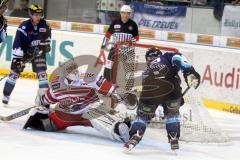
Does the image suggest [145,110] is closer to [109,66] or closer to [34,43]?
[34,43]

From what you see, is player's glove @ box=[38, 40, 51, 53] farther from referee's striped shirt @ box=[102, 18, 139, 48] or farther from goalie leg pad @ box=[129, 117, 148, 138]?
goalie leg pad @ box=[129, 117, 148, 138]

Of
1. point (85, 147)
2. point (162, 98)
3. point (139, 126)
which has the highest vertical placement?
point (162, 98)

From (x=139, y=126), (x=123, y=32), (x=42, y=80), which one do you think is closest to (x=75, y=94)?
(x=139, y=126)

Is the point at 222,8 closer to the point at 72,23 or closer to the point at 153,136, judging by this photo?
the point at 72,23

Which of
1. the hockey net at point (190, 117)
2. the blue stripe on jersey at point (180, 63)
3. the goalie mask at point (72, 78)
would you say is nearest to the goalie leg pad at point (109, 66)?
the hockey net at point (190, 117)

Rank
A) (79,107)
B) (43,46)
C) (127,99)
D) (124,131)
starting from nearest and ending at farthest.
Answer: (124,131) < (79,107) < (127,99) < (43,46)

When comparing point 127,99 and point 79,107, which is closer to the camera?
point 79,107

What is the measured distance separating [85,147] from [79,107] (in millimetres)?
525

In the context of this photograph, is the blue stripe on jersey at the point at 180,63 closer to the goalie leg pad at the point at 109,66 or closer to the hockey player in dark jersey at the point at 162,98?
the hockey player in dark jersey at the point at 162,98

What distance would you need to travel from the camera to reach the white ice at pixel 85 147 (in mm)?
5578

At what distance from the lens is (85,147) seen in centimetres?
598

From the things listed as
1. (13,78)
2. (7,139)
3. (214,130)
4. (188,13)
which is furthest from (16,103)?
(188,13)

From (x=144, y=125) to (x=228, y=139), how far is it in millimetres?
1434

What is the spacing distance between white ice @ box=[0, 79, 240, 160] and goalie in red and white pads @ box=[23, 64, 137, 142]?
0.13 m
